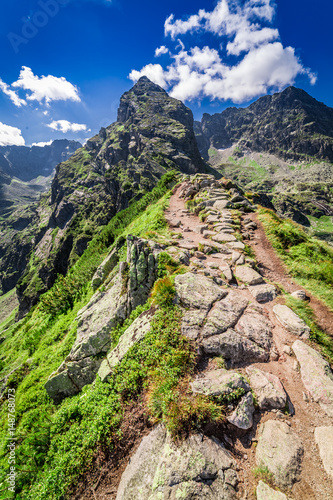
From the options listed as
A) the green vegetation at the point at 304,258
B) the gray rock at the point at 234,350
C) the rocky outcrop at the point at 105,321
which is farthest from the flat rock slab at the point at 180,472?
the green vegetation at the point at 304,258

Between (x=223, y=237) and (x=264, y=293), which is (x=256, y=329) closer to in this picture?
(x=264, y=293)

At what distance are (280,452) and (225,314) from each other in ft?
15.5

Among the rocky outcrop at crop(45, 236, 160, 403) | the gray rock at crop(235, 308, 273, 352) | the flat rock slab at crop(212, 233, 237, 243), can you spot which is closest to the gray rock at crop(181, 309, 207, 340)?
the gray rock at crop(235, 308, 273, 352)

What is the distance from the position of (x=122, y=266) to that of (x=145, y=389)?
8.03 metres

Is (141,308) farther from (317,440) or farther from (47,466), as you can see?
(317,440)

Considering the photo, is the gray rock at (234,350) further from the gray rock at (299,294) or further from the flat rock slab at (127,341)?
the gray rock at (299,294)

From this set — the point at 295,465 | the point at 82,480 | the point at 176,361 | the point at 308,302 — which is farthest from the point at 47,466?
the point at 308,302

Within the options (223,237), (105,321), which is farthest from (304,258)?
(105,321)

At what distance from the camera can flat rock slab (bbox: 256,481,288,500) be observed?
480 centimetres

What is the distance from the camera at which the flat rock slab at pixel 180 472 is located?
5067 mm

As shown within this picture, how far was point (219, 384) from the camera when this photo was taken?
6809 mm

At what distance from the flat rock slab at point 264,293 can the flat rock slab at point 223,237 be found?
6435mm

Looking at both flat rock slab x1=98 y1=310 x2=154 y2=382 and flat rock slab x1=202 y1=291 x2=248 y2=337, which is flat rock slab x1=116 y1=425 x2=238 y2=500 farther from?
flat rock slab x1=202 y1=291 x2=248 y2=337

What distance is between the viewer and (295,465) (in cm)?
523
